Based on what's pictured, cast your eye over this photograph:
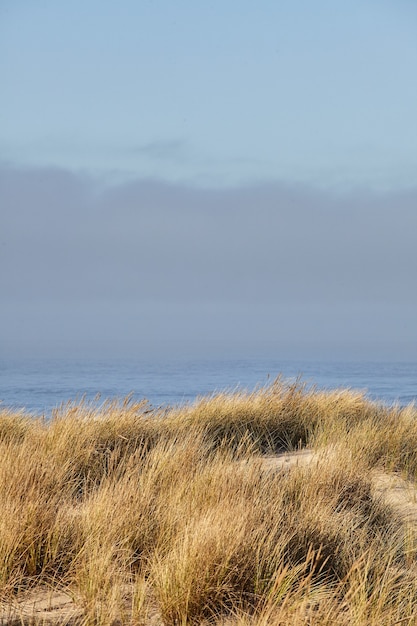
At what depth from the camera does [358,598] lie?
306cm

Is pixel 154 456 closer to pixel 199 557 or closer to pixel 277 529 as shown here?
pixel 277 529

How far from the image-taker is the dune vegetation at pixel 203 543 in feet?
9.79

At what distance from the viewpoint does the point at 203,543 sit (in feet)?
10.5

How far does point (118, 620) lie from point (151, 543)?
786mm

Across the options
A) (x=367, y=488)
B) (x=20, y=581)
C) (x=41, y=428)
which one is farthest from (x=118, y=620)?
(x=41, y=428)

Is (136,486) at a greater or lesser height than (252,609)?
greater

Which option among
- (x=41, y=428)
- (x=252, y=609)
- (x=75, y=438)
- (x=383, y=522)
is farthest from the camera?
(x=41, y=428)

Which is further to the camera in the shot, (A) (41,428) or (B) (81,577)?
(A) (41,428)

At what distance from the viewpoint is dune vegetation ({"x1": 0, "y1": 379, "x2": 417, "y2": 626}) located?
2984 mm

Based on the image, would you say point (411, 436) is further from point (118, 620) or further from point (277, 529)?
point (118, 620)

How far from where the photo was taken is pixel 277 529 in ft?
12.2

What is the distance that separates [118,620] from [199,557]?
435mm

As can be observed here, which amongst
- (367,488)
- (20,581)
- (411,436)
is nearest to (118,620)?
(20,581)

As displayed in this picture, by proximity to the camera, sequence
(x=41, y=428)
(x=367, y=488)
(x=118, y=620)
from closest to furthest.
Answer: (x=118, y=620), (x=367, y=488), (x=41, y=428)
